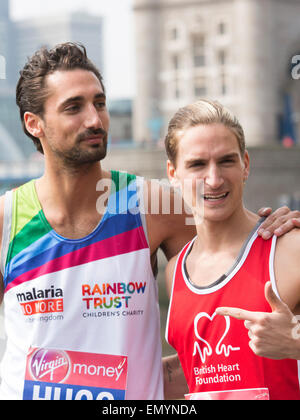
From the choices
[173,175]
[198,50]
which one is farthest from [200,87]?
[173,175]

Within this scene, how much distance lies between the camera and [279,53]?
43.6 meters

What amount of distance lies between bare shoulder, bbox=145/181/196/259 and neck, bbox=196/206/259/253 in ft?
1.66

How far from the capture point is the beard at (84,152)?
3430 millimetres

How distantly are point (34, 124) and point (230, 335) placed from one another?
1682 millimetres

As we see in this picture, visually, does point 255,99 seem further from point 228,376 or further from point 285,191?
point 228,376

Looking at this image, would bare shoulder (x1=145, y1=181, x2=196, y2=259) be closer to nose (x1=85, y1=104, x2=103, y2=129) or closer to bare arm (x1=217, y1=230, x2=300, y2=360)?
nose (x1=85, y1=104, x2=103, y2=129)

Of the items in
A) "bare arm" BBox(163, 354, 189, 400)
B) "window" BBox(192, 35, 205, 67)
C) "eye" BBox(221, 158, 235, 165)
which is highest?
"window" BBox(192, 35, 205, 67)

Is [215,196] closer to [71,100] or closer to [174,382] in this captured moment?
[71,100]

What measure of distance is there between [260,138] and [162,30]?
9.58 metres

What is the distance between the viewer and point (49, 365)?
3.39m

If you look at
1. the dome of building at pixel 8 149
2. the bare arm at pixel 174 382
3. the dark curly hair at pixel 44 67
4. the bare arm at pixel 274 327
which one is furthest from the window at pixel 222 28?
the bare arm at pixel 274 327

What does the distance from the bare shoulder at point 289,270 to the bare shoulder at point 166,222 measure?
3.08ft

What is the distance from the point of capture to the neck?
2.99 metres

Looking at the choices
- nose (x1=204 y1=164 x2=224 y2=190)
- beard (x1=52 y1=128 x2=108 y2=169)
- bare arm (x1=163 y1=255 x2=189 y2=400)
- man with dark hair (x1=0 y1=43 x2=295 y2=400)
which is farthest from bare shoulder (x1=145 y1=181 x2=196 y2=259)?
nose (x1=204 y1=164 x2=224 y2=190)
